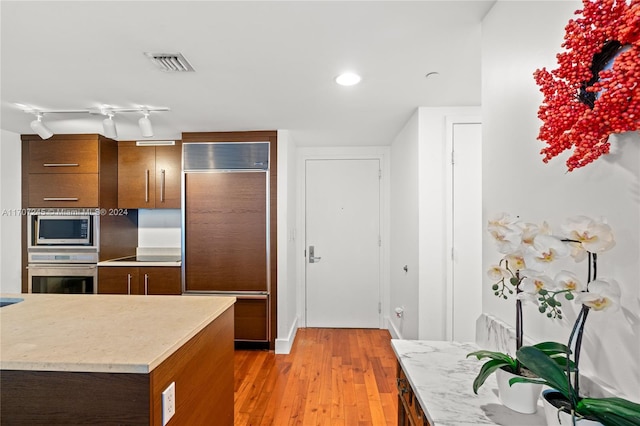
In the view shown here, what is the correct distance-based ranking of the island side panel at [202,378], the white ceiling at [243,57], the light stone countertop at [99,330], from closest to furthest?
the light stone countertop at [99,330], the island side panel at [202,378], the white ceiling at [243,57]

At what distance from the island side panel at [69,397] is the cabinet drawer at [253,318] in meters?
2.51

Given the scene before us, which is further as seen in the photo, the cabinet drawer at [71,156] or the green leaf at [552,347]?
the cabinet drawer at [71,156]

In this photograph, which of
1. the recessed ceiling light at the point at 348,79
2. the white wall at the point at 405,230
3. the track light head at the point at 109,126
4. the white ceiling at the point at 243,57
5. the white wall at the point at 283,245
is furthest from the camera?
the white wall at the point at 283,245

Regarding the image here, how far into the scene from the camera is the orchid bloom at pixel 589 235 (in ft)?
2.37

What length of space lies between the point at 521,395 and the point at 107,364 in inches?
48.6

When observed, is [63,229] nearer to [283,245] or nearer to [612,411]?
[283,245]

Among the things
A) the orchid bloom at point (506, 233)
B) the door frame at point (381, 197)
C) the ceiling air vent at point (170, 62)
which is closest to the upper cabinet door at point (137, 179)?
the door frame at point (381, 197)

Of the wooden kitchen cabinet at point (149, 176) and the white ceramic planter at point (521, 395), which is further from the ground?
the wooden kitchen cabinet at point (149, 176)

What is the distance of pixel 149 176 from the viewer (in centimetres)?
402

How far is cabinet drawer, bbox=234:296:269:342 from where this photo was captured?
11.9 ft

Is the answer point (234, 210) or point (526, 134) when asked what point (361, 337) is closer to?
point (234, 210)

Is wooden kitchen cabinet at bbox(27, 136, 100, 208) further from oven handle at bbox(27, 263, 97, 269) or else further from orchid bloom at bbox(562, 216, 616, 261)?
orchid bloom at bbox(562, 216, 616, 261)

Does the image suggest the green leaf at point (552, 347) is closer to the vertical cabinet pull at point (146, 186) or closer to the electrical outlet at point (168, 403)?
the electrical outlet at point (168, 403)

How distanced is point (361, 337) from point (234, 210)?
6.82 feet
